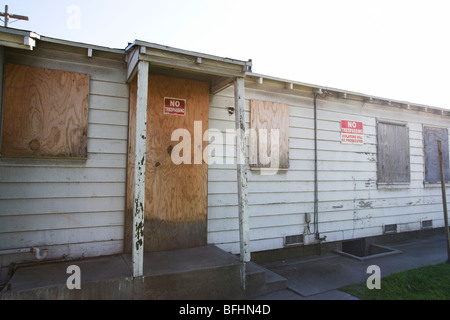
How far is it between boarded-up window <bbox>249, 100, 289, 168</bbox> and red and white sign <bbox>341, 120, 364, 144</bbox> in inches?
A: 62.6

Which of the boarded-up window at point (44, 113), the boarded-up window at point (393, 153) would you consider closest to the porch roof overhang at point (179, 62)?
the boarded-up window at point (44, 113)

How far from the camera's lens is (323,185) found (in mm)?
6051

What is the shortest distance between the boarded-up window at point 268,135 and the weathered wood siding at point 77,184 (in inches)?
91.2

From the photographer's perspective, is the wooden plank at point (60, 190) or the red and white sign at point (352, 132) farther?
the red and white sign at point (352, 132)

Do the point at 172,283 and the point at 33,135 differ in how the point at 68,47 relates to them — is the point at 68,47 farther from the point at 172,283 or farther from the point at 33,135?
the point at 172,283

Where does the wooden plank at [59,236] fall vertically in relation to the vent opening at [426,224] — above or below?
above

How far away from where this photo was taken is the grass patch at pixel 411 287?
151 inches

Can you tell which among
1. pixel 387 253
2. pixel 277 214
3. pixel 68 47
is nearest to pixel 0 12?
pixel 68 47

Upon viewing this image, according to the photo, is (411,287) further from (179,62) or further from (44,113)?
(44,113)

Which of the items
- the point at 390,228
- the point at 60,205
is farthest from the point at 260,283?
the point at 390,228

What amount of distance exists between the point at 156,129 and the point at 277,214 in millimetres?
2809

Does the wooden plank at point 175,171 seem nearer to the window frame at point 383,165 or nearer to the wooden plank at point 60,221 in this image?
the wooden plank at point 60,221

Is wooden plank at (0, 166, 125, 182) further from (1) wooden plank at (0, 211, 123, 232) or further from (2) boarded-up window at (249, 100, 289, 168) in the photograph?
(2) boarded-up window at (249, 100, 289, 168)

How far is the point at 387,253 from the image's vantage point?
5949mm
